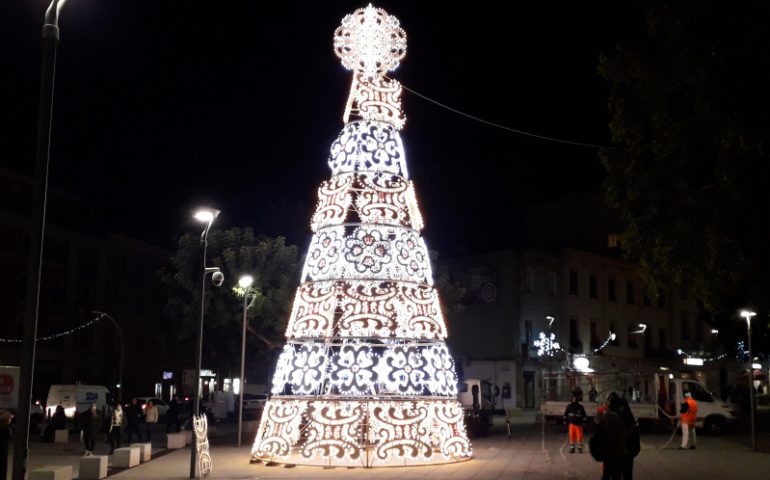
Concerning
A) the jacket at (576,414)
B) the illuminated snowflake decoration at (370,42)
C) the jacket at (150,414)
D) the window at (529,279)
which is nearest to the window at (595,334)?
the window at (529,279)

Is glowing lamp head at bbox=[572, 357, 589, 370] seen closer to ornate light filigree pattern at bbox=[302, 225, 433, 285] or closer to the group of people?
ornate light filigree pattern at bbox=[302, 225, 433, 285]

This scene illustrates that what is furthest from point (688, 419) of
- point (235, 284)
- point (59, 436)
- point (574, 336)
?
point (574, 336)

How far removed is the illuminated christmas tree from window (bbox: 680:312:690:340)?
46263mm

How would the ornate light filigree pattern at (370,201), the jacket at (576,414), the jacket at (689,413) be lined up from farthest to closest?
the jacket at (689,413)
the jacket at (576,414)
the ornate light filigree pattern at (370,201)

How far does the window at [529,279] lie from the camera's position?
47.6m

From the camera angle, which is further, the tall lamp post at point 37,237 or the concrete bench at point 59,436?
the concrete bench at point 59,436

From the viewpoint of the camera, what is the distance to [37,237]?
9000 mm

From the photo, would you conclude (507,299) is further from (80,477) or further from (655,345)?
(80,477)

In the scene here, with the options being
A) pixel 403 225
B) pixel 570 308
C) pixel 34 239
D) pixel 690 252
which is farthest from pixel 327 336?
pixel 570 308

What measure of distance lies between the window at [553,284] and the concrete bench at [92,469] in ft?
119

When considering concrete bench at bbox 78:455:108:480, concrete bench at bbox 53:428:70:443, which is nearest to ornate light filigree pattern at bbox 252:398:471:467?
concrete bench at bbox 78:455:108:480

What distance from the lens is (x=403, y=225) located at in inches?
700

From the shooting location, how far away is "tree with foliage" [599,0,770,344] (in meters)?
13.9

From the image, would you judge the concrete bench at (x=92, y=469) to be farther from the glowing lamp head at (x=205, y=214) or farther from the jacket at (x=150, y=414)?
the jacket at (x=150, y=414)
